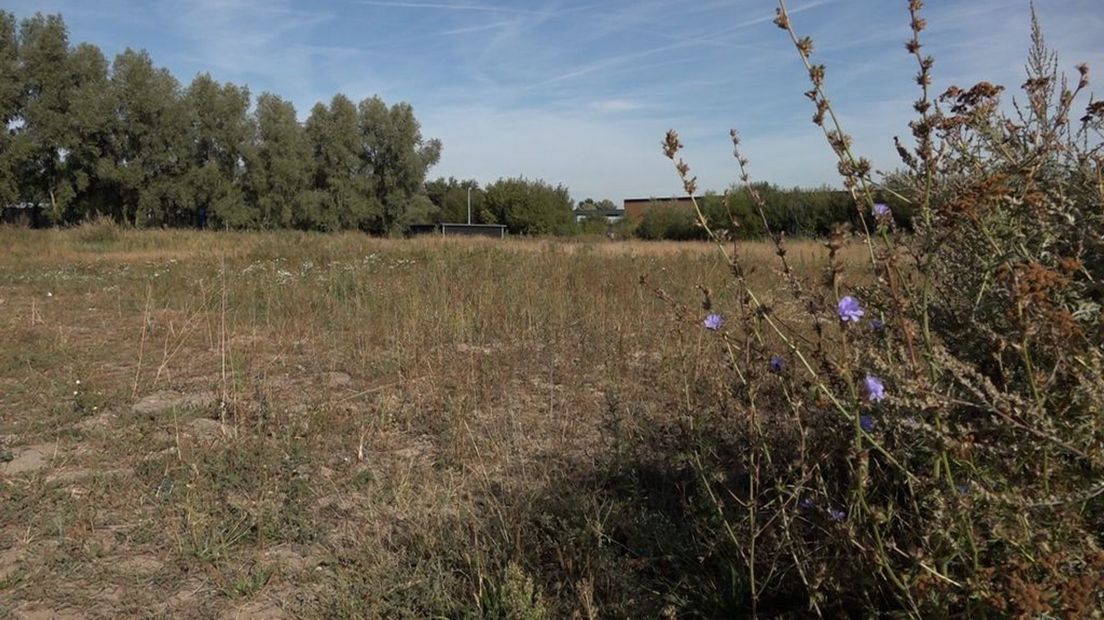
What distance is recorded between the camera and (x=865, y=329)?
1.74 metres

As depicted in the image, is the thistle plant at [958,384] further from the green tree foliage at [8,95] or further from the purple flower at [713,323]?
the green tree foliage at [8,95]

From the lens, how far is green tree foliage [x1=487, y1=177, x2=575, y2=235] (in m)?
50.2

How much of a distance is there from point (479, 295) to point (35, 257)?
1457 cm

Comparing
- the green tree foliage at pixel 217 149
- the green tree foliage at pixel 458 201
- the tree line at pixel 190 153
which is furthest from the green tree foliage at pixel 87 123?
the green tree foliage at pixel 458 201

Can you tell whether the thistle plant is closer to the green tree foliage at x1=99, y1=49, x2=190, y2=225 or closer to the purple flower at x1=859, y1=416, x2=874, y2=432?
the purple flower at x1=859, y1=416, x2=874, y2=432

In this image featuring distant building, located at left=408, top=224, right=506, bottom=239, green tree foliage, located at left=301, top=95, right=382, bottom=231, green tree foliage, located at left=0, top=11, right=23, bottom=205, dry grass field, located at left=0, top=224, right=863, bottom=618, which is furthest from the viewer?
green tree foliage, located at left=301, top=95, right=382, bottom=231

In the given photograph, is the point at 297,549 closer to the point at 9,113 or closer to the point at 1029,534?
the point at 1029,534

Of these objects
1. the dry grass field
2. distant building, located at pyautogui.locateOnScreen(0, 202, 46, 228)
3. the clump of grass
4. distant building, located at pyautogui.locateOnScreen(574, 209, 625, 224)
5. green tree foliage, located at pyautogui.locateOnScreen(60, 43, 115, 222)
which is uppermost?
green tree foliage, located at pyautogui.locateOnScreen(60, 43, 115, 222)

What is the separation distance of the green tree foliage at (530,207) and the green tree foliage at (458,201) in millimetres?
735

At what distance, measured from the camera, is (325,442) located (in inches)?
138

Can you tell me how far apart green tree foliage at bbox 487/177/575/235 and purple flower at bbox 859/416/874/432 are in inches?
1854

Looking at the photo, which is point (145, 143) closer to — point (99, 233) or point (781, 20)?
point (99, 233)

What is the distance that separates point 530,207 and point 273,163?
19.0 m

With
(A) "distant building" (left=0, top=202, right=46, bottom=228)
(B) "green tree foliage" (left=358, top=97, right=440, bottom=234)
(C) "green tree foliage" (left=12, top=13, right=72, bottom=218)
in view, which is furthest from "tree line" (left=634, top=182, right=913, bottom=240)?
(A) "distant building" (left=0, top=202, right=46, bottom=228)
